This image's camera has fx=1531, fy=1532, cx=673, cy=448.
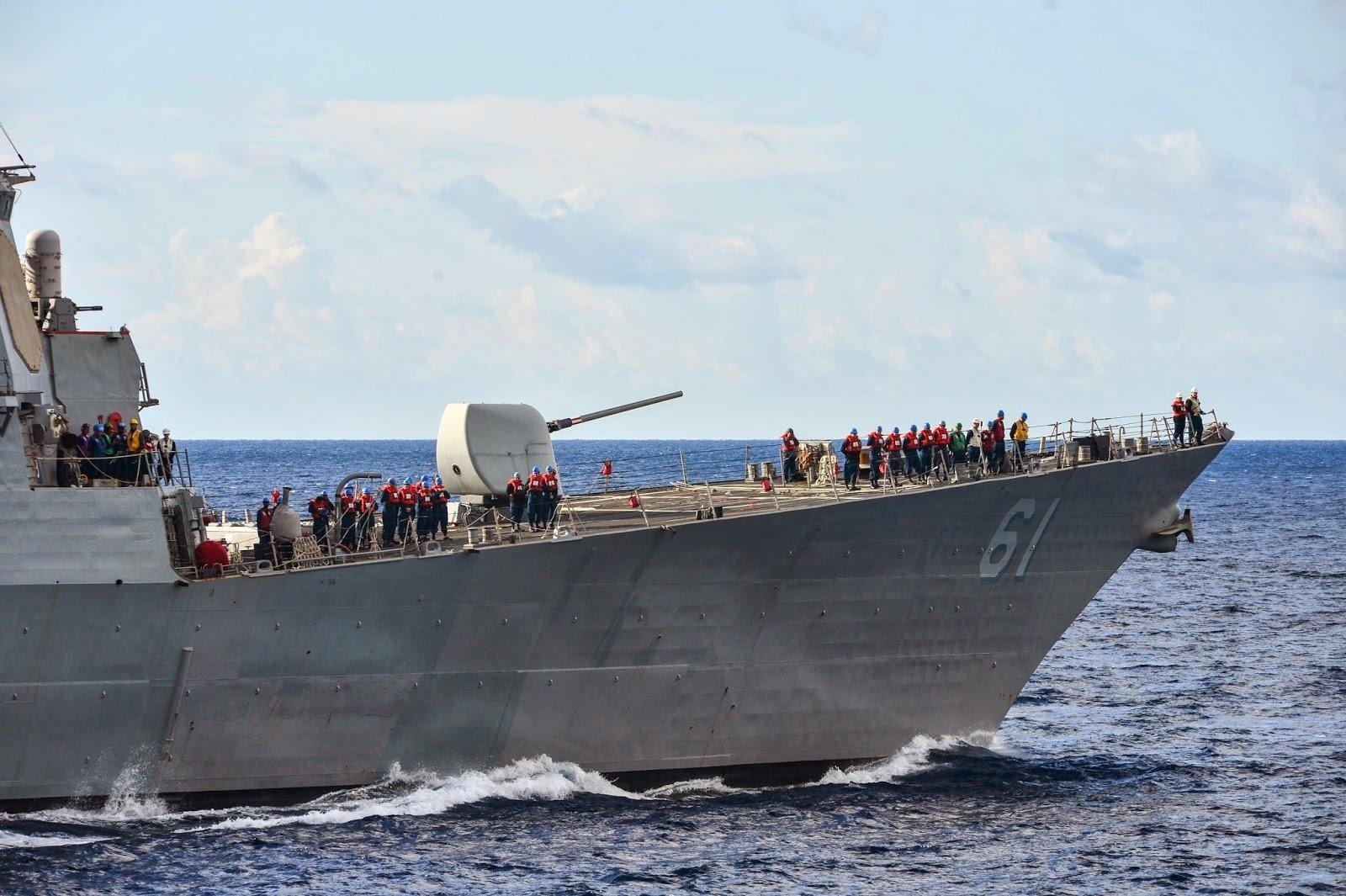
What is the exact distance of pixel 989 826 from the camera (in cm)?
2658

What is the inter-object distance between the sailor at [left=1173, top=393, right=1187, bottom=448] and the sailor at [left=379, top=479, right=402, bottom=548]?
1641cm

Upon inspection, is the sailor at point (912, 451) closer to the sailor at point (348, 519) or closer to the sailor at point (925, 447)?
the sailor at point (925, 447)

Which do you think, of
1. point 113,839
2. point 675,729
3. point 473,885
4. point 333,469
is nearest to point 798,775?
point 675,729

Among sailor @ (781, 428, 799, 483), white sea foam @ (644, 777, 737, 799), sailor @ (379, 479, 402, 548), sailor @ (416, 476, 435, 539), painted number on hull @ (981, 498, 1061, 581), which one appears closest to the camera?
white sea foam @ (644, 777, 737, 799)

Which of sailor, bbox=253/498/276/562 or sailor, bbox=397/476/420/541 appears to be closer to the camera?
sailor, bbox=253/498/276/562

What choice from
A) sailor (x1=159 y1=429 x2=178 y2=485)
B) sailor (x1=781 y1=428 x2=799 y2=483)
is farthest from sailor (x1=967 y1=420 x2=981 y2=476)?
sailor (x1=159 y1=429 x2=178 y2=485)

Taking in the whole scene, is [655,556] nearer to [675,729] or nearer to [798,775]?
[675,729]

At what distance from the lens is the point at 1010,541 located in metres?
29.9

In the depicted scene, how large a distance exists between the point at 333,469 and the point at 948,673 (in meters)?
127

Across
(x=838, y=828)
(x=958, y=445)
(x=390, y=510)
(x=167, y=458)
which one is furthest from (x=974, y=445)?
(x=167, y=458)

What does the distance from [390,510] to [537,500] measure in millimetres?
2681

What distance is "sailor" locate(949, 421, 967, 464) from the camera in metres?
31.4

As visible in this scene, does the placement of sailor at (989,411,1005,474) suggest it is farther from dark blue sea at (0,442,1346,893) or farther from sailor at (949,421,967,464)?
dark blue sea at (0,442,1346,893)

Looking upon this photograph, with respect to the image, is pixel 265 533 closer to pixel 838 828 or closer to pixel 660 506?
pixel 660 506
